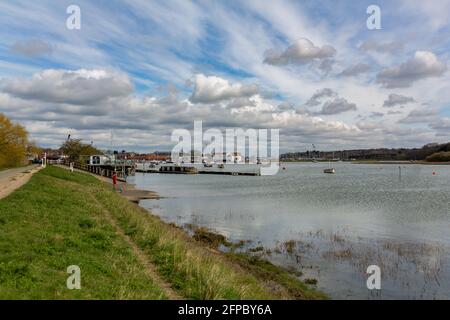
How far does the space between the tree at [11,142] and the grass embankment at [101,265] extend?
58020 millimetres

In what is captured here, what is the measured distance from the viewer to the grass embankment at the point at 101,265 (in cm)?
939

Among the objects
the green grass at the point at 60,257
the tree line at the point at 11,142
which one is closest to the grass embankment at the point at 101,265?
the green grass at the point at 60,257

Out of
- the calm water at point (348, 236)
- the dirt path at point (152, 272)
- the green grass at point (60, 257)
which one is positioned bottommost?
the calm water at point (348, 236)

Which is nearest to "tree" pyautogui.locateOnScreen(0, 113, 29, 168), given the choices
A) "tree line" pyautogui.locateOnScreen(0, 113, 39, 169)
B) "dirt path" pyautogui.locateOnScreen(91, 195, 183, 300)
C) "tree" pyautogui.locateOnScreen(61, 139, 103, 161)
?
"tree line" pyautogui.locateOnScreen(0, 113, 39, 169)

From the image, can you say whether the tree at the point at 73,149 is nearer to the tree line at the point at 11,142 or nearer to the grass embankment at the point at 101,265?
the tree line at the point at 11,142

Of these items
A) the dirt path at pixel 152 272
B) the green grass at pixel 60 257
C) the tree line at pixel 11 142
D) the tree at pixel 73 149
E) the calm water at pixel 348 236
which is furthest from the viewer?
the tree at pixel 73 149

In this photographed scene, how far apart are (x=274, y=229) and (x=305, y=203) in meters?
18.9

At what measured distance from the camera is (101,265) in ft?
37.4

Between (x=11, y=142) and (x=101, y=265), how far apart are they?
70.6 m

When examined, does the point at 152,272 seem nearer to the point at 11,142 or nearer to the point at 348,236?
the point at 348,236

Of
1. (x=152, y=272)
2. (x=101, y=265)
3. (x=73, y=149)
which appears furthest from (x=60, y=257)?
(x=73, y=149)

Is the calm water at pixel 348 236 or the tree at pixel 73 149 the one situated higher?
the tree at pixel 73 149
